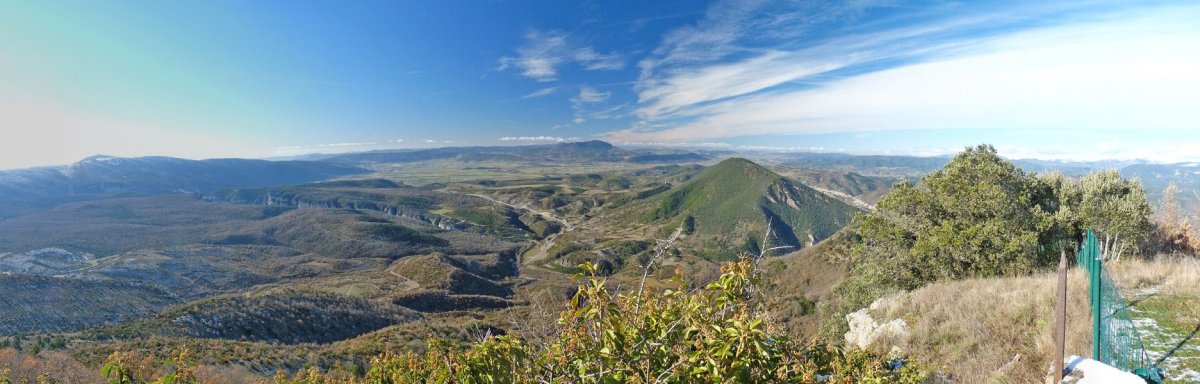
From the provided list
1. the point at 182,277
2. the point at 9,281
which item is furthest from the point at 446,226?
the point at 9,281

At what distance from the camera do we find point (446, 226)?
198m

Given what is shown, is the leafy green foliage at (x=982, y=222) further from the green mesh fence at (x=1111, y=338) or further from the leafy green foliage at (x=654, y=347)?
the leafy green foliage at (x=654, y=347)

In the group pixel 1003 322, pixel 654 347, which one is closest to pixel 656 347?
pixel 654 347

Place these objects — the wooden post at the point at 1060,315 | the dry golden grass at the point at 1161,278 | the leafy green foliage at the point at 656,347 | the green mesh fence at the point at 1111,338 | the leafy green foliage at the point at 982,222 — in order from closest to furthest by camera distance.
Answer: the leafy green foliage at the point at 656,347 < the wooden post at the point at 1060,315 < the green mesh fence at the point at 1111,338 < the dry golden grass at the point at 1161,278 < the leafy green foliage at the point at 982,222

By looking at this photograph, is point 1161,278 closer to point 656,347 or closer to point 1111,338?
point 1111,338

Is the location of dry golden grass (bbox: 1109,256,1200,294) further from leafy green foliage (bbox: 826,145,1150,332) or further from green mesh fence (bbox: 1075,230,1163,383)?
green mesh fence (bbox: 1075,230,1163,383)

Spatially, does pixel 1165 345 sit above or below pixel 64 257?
above

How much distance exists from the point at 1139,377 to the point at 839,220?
635 feet

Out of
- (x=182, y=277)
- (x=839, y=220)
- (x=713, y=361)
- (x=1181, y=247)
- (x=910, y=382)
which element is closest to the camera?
(x=713, y=361)

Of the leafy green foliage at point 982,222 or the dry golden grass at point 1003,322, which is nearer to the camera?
the dry golden grass at point 1003,322

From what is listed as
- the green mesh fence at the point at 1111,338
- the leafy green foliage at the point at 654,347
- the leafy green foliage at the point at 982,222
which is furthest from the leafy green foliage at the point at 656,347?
the leafy green foliage at the point at 982,222

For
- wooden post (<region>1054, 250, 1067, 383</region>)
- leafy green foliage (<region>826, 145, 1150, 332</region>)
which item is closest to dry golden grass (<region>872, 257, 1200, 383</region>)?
wooden post (<region>1054, 250, 1067, 383</region>)

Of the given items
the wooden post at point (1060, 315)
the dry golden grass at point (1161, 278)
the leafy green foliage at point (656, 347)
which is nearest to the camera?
the leafy green foliage at point (656, 347)

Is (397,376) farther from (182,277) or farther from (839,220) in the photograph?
(839,220)
